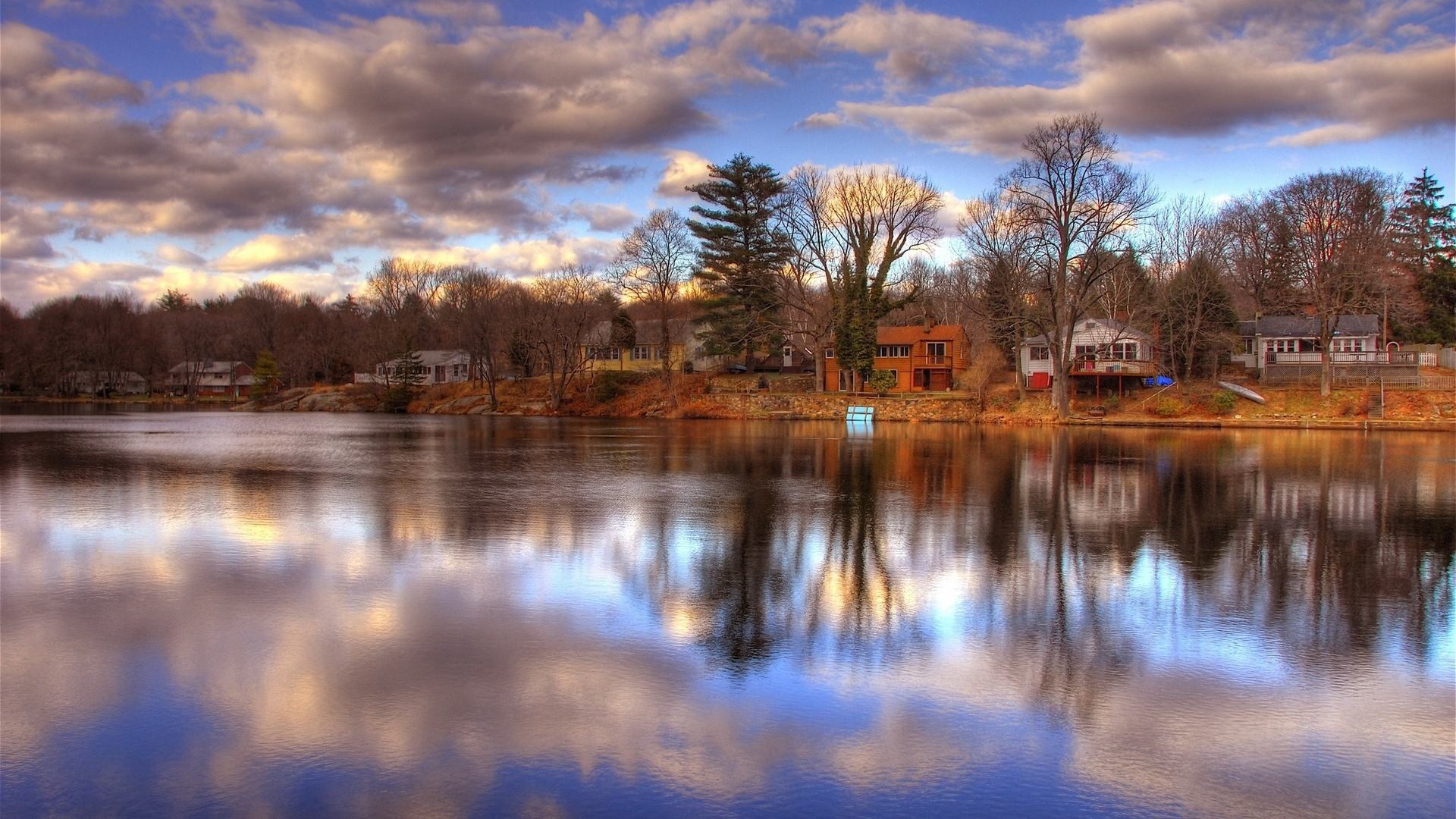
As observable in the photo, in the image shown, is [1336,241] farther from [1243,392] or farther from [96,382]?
[96,382]

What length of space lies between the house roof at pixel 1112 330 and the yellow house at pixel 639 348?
29.0 meters

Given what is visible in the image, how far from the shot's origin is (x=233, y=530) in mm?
14945

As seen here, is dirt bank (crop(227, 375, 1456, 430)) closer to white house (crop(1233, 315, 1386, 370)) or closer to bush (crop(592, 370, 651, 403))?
bush (crop(592, 370, 651, 403))

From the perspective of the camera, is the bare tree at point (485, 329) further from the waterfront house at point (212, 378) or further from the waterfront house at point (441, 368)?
the waterfront house at point (212, 378)

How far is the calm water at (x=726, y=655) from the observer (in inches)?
234

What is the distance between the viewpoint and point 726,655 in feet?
27.8

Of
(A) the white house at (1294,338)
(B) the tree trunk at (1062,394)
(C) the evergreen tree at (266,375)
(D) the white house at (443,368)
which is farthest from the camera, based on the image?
(D) the white house at (443,368)

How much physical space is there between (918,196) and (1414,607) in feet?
176

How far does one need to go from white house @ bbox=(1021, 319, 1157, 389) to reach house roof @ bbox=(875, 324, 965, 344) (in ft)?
20.7

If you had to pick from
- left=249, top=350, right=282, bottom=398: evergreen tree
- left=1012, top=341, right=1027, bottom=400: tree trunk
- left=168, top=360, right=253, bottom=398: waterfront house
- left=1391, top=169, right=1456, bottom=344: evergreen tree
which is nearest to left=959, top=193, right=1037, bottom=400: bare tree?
left=1012, top=341, right=1027, bottom=400: tree trunk

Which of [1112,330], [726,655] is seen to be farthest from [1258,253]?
[726,655]

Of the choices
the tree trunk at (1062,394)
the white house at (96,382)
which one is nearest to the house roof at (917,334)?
the tree trunk at (1062,394)

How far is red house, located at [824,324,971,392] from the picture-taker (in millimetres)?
65625

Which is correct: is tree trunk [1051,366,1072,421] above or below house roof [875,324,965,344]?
below
